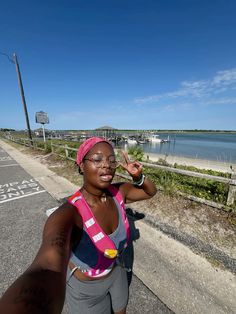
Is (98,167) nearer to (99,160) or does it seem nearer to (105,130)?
(99,160)

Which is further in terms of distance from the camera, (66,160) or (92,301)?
(66,160)

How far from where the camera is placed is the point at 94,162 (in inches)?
51.1

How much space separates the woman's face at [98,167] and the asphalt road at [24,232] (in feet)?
5.08

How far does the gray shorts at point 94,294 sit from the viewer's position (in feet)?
4.24

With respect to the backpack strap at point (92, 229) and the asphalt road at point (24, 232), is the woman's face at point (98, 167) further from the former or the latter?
the asphalt road at point (24, 232)

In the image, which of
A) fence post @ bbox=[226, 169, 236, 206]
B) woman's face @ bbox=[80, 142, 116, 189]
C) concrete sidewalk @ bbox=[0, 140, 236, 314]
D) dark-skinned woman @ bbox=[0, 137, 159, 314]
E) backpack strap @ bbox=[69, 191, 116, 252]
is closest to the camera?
dark-skinned woman @ bbox=[0, 137, 159, 314]

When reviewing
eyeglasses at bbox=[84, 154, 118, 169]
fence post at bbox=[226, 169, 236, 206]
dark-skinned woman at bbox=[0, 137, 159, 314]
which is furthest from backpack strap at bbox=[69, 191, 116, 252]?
fence post at bbox=[226, 169, 236, 206]

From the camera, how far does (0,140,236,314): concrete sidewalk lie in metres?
1.82

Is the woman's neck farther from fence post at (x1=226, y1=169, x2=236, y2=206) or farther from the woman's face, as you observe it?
fence post at (x1=226, y1=169, x2=236, y2=206)

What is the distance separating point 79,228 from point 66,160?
335 inches

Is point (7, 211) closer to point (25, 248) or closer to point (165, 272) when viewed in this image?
point (25, 248)

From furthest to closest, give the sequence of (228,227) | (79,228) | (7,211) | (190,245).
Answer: (7,211) < (228,227) < (190,245) < (79,228)

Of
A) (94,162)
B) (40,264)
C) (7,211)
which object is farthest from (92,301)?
(7,211)

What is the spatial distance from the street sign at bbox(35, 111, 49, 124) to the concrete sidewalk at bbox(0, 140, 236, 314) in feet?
49.8
